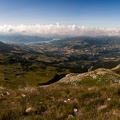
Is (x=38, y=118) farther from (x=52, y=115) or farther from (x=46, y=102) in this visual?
(x=46, y=102)

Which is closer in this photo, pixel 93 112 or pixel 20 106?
pixel 93 112

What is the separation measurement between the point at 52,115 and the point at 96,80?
81199 mm

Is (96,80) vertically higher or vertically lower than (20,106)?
lower

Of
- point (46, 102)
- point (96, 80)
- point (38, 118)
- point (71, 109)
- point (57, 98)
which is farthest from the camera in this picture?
point (96, 80)

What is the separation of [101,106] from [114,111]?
129 centimetres

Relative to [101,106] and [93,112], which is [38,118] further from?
[101,106]

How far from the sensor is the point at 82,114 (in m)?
10.1

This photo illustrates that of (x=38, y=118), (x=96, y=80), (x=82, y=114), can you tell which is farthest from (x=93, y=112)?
(x=96, y=80)

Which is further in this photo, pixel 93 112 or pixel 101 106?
pixel 101 106

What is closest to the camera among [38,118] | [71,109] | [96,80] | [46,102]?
[38,118]

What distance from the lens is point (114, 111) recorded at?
32.6ft

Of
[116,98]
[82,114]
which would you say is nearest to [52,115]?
[82,114]

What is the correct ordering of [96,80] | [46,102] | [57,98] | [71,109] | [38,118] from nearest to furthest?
[38,118] → [71,109] → [46,102] → [57,98] → [96,80]

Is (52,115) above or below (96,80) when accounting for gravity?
above
